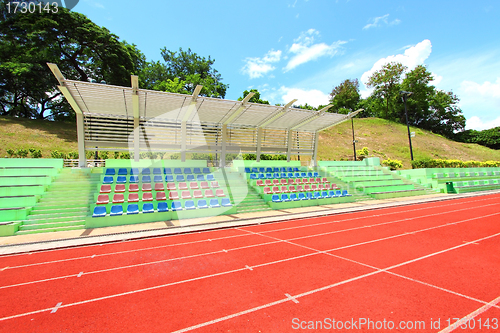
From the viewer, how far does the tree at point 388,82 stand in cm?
6485

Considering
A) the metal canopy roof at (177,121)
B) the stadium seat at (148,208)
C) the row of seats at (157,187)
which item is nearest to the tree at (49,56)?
the metal canopy roof at (177,121)

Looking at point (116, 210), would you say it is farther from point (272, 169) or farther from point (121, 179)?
point (272, 169)

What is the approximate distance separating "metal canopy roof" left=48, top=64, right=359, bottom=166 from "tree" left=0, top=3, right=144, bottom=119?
83.1 ft

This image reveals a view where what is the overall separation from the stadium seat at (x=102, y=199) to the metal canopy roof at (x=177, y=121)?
5054mm

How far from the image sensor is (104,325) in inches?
151

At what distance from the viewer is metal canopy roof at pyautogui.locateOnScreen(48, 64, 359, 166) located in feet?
47.0

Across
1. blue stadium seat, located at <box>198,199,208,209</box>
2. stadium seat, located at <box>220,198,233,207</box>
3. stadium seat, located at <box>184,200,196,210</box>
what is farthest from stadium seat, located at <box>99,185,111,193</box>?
stadium seat, located at <box>220,198,233,207</box>

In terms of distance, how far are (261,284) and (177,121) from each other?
15.3 m

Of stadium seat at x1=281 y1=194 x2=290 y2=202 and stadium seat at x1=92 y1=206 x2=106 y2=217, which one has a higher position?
stadium seat at x1=92 y1=206 x2=106 y2=217

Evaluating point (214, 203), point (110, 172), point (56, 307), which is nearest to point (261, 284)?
point (56, 307)

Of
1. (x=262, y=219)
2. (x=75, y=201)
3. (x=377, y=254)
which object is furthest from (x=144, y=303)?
(x=75, y=201)

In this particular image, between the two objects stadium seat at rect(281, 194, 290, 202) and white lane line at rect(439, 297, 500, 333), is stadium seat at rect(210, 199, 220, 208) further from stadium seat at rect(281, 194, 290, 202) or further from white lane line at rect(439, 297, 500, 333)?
white lane line at rect(439, 297, 500, 333)

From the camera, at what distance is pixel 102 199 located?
39.2 ft

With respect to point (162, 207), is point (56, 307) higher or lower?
lower
